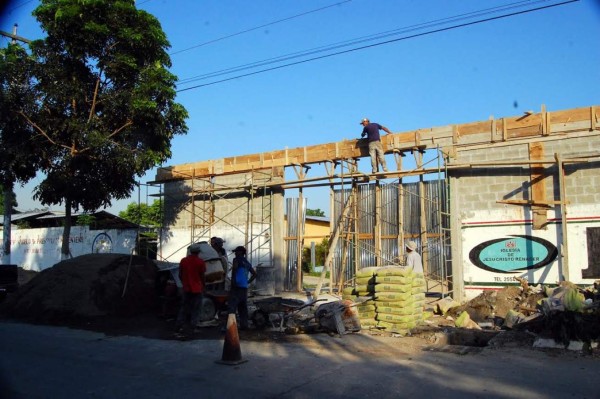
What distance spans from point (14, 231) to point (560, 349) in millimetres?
28606

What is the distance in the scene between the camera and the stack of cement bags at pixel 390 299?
10102 millimetres

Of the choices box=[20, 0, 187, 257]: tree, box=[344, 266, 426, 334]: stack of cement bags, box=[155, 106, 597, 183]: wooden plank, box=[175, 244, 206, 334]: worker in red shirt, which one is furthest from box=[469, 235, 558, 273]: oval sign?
box=[20, 0, 187, 257]: tree

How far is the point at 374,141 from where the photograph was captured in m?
15.4

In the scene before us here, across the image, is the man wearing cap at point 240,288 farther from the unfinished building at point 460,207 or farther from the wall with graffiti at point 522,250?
the wall with graffiti at point 522,250

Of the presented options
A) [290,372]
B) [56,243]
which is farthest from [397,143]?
[56,243]

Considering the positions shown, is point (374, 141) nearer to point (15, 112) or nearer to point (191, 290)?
point (191, 290)

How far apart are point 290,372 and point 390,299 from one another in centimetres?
364

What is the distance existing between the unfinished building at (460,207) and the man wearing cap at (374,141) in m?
0.32

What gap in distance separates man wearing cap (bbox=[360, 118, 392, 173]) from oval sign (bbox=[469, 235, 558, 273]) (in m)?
3.69

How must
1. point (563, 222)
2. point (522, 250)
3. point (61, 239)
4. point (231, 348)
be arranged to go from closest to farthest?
point (231, 348)
point (563, 222)
point (522, 250)
point (61, 239)

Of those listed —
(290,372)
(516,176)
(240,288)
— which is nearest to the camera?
(290,372)

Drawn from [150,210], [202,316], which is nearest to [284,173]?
[202,316]

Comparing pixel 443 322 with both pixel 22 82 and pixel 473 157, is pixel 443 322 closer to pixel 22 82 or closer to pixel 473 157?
pixel 473 157

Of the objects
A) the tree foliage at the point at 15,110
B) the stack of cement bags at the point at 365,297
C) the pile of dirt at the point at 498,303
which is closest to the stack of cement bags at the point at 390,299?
the stack of cement bags at the point at 365,297
